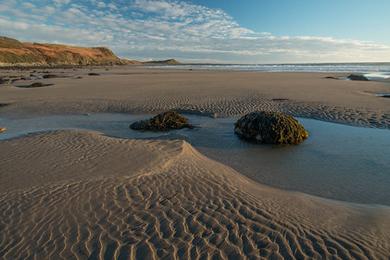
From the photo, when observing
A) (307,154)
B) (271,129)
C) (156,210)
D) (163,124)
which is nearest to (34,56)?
(163,124)

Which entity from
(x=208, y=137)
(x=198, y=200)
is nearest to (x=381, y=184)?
(x=198, y=200)

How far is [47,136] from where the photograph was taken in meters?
9.84

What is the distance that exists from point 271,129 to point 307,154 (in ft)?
4.51

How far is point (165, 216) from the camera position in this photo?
516cm

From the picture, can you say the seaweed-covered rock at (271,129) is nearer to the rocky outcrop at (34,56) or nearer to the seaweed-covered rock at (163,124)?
the seaweed-covered rock at (163,124)

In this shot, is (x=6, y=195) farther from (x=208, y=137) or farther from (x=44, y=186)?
(x=208, y=137)

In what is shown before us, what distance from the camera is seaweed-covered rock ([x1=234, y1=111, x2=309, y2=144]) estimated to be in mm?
9555

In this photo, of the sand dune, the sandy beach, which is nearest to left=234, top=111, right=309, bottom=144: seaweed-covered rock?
the sandy beach

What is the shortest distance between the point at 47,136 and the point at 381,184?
8953 mm

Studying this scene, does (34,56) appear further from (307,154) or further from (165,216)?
(165,216)

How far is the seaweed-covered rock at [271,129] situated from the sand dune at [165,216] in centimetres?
244

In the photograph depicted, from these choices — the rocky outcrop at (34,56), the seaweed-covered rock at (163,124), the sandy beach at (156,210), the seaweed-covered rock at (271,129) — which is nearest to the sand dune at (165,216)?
the sandy beach at (156,210)

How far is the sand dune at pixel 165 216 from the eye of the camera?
4.32 metres

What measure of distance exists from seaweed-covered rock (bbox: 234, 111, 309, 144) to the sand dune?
2.44 meters
